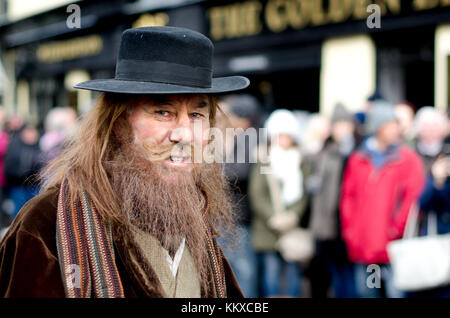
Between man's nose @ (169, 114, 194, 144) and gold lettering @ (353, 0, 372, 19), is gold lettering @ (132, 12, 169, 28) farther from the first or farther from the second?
man's nose @ (169, 114, 194, 144)

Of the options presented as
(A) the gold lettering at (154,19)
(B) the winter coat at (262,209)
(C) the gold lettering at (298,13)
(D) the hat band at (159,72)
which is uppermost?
(A) the gold lettering at (154,19)

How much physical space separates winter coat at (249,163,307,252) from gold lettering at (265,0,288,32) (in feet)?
17.4

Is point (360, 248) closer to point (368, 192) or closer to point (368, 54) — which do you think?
point (368, 192)

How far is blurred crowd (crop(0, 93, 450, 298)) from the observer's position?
4.61 m

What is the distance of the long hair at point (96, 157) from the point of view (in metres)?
1.74

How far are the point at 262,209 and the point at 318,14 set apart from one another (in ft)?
16.7

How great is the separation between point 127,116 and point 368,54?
717cm

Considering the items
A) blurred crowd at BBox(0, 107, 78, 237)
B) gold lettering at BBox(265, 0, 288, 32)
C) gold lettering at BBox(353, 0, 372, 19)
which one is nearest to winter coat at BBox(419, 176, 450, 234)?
blurred crowd at BBox(0, 107, 78, 237)

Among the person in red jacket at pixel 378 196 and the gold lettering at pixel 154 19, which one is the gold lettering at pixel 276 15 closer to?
the gold lettering at pixel 154 19

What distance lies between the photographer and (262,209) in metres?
5.30

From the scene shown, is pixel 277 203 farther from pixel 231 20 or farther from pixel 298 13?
pixel 231 20

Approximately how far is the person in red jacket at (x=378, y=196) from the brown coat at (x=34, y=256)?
3.26 m

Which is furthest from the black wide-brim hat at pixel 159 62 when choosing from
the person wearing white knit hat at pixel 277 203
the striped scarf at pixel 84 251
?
the person wearing white knit hat at pixel 277 203
